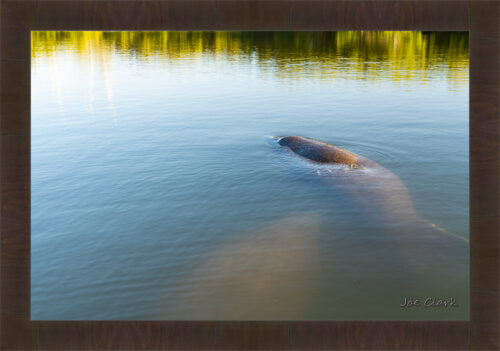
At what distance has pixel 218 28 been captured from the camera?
6.02m

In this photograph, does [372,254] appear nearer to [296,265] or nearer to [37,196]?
[296,265]

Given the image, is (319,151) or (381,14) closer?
(381,14)

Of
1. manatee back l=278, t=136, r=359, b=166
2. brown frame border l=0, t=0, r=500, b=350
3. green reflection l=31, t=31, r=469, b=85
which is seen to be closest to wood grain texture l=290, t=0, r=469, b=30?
brown frame border l=0, t=0, r=500, b=350

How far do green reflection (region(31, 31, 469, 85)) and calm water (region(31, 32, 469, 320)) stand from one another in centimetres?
29

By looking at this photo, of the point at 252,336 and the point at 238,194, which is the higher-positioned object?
the point at 238,194

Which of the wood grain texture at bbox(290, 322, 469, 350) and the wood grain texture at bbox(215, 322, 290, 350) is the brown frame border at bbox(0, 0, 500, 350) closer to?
the wood grain texture at bbox(290, 322, 469, 350)

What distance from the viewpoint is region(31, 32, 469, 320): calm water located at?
7484mm

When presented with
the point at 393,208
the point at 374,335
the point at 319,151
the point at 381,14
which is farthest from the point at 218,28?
the point at 319,151

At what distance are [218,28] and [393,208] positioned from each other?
591cm

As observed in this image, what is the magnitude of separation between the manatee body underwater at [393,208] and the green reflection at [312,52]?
689cm

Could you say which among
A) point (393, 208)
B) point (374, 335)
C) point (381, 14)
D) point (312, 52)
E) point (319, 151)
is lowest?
point (374, 335)

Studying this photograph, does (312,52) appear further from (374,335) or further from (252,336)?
(252,336)

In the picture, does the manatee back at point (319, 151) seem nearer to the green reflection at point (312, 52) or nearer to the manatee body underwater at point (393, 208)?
the manatee body underwater at point (393, 208)

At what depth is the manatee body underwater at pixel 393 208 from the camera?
820 centimetres
